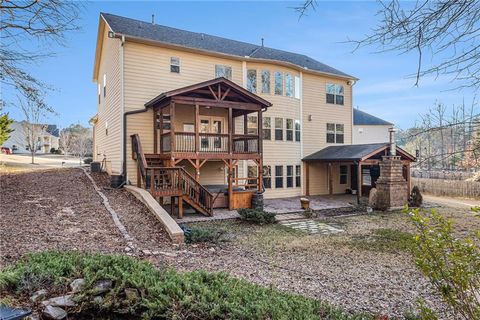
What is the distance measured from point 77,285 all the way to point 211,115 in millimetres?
11641

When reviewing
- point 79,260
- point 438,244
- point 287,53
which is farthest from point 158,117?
point 438,244

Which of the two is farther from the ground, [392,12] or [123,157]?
[392,12]

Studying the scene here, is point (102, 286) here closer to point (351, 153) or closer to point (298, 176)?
point (351, 153)

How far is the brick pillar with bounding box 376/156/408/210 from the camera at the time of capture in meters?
14.4

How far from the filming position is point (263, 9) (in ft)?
14.3

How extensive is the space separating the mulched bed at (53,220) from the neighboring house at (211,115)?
213 cm

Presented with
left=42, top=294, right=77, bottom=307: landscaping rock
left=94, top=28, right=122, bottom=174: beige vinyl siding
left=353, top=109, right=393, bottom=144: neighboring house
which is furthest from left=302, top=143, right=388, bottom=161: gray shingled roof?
left=42, top=294, right=77, bottom=307: landscaping rock

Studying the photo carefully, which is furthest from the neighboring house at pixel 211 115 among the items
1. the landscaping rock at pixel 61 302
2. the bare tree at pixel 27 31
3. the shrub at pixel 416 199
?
the landscaping rock at pixel 61 302

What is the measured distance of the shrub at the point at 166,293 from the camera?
11.1ft

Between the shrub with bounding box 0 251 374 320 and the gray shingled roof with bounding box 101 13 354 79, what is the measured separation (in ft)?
37.0

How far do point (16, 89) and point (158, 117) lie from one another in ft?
23.8

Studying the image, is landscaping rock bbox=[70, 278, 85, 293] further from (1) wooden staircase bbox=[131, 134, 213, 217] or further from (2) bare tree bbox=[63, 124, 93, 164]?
(2) bare tree bbox=[63, 124, 93, 164]

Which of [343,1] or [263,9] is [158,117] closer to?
[263,9]

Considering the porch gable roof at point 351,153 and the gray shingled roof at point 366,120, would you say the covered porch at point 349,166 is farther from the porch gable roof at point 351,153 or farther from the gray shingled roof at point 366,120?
the gray shingled roof at point 366,120
